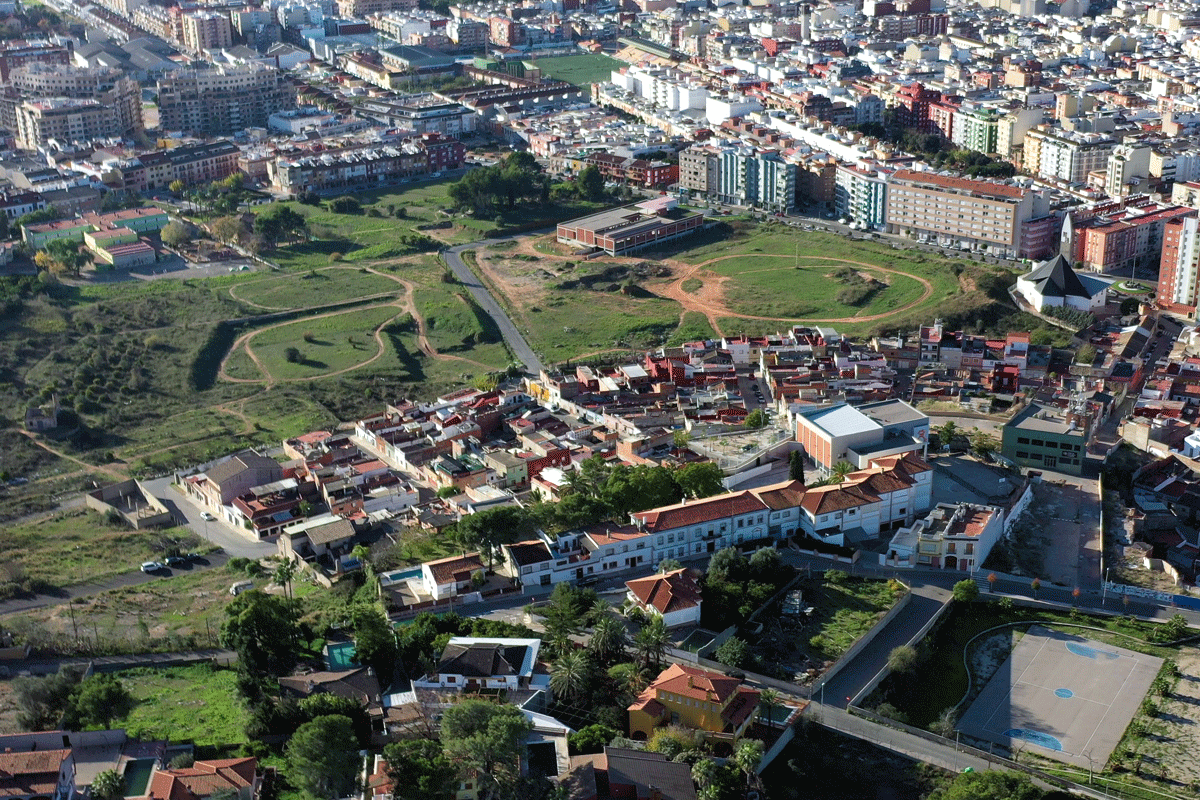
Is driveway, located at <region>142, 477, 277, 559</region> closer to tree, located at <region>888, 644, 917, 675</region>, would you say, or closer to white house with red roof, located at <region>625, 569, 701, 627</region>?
white house with red roof, located at <region>625, 569, 701, 627</region>

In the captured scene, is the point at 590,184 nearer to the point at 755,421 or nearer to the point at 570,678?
the point at 755,421

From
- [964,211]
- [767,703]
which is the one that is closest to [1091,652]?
[767,703]

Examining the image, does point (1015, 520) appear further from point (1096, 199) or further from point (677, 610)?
point (1096, 199)

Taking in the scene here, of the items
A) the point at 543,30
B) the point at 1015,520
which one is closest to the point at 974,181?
the point at 1015,520

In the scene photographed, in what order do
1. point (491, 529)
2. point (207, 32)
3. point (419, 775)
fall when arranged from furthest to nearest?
point (207, 32)
point (491, 529)
point (419, 775)

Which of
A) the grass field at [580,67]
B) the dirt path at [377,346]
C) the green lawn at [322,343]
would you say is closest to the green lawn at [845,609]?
the dirt path at [377,346]
